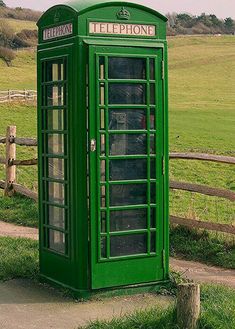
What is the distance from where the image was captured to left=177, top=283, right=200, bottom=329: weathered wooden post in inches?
207

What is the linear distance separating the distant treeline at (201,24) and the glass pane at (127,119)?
384ft

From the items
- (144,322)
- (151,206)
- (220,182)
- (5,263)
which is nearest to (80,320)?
(144,322)

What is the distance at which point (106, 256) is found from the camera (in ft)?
22.0

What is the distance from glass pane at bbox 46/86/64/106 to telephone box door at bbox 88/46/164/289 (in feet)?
1.47

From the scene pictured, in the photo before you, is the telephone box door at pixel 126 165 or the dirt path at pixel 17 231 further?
the dirt path at pixel 17 231

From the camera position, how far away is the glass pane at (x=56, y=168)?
6926 millimetres

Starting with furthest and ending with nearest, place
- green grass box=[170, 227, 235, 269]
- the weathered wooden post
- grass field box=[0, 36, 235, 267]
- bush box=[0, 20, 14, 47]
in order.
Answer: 1. bush box=[0, 20, 14, 47]
2. grass field box=[0, 36, 235, 267]
3. green grass box=[170, 227, 235, 269]
4. the weathered wooden post

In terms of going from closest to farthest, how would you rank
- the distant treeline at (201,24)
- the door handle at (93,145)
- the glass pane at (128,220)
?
the door handle at (93,145) < the glass pane at (128,220) < the distant treeline at (201,24)

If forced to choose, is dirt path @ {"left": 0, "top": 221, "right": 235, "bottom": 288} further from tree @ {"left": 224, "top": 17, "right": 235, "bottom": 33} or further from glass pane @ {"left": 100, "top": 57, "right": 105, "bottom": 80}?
tree @ {"left": 224, "top": 17, "right": 235, "bottom": 33}

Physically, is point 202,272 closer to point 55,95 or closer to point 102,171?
point 102,171

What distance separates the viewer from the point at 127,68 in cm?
673

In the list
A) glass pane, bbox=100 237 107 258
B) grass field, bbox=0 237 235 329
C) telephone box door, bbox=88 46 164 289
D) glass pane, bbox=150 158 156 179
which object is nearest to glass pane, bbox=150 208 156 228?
telephone box door, bbox=88 46 164 289

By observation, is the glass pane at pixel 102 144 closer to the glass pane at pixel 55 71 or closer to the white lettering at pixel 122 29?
the glass pane at pixel 55 71

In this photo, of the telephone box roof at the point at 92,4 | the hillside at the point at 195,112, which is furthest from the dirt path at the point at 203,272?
the telephone box roof at the point at 92,4
